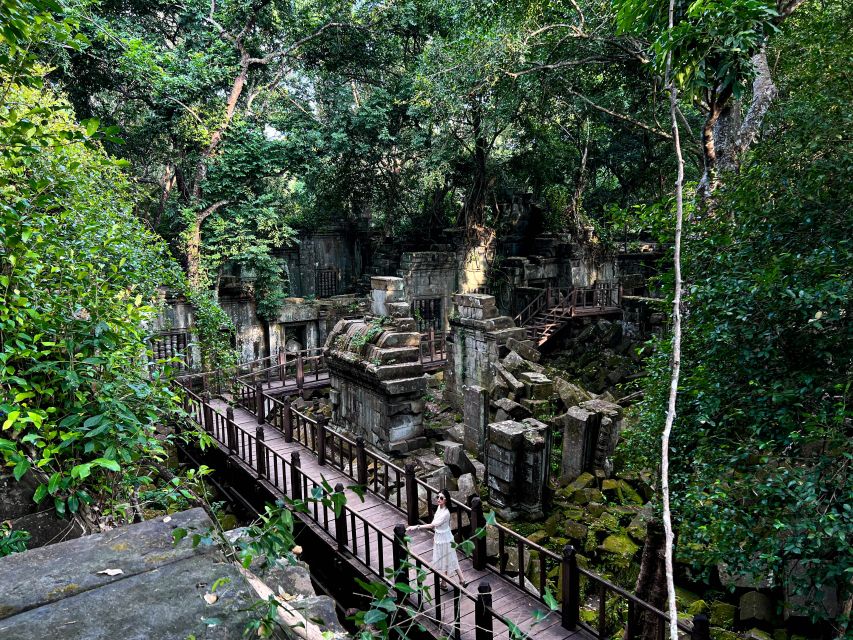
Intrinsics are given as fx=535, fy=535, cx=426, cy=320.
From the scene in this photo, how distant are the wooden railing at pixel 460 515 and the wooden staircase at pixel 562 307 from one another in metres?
10.9

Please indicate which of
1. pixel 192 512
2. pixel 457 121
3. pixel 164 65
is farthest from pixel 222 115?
pixel 192 512

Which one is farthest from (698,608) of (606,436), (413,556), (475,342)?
(475,342)

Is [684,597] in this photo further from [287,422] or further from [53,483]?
[287,422]

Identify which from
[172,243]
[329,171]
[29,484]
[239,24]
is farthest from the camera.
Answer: [329,171]

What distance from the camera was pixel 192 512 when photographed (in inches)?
99.1

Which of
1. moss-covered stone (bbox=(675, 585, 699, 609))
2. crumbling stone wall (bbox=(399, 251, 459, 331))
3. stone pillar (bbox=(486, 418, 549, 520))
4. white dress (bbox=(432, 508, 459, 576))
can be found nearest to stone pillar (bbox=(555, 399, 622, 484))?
stone pillar (bbox=(486, 418, 549, 520))

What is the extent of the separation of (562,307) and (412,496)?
15184 millimetres

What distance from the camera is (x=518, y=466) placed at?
894cm

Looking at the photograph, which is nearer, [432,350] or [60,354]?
[60,354]

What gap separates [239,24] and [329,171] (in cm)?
633

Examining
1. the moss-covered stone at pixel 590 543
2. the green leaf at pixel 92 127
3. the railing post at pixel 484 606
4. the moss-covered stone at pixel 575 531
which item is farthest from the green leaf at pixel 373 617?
the moss-covered stone at pixel 575 531

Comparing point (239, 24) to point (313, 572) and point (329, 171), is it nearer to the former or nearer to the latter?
point (329, 171)

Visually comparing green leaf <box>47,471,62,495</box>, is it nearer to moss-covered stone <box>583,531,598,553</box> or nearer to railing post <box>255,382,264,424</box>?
moss-covered stone <box>583,531,598,553</box>

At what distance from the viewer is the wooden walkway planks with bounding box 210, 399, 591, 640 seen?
19.1 ft
